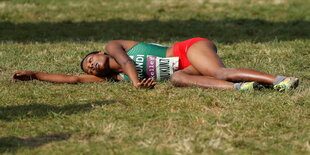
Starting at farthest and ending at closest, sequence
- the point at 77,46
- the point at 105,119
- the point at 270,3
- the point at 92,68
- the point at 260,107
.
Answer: the point at 270,3
the point at 77,46
the point at 92,68
the point at 260,107
the point at 105,119

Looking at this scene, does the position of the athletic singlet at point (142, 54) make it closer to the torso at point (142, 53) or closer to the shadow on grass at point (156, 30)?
the torso at point (142, 53)

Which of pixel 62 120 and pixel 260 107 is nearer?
pixel 62 120

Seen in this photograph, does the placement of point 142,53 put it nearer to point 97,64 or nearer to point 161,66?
point 161,66

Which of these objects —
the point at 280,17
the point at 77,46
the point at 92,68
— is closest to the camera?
the point at 92,68

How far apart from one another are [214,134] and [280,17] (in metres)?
11.9

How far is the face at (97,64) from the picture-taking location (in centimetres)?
756

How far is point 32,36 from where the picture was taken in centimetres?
1369

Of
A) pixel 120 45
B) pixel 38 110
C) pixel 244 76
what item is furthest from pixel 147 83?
pixel 38 110

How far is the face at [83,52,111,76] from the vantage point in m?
7.56

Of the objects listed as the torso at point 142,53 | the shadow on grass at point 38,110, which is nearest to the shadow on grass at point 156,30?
the torso at point 142,53

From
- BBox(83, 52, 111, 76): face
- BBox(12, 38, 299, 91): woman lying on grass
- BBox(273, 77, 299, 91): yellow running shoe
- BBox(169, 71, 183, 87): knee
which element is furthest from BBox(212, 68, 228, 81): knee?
BBox(83, 52, 111, 76): face

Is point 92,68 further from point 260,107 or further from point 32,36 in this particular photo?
point 32,36

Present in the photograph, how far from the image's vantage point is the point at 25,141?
198 inches

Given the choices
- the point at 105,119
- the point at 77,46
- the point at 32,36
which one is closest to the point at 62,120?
the point at 105,119
